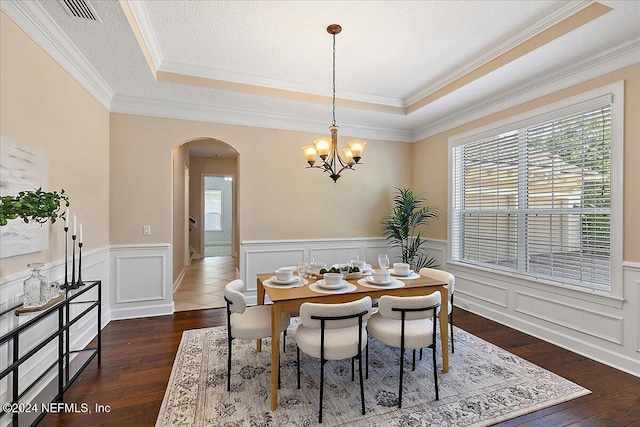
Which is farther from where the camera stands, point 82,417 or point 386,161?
point 386,161

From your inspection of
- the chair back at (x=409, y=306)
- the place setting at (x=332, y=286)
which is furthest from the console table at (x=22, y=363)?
the chair back at (x=409, y=306)

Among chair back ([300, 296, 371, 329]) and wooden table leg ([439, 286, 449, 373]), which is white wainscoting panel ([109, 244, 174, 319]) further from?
wooden table leg ([439, 286, 449, 373])

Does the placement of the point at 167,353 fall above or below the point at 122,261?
below

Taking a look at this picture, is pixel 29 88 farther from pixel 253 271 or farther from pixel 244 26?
pixel 253 271

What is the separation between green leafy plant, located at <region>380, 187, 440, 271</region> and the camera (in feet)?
15.4

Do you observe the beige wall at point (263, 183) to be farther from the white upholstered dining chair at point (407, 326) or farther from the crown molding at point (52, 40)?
the white upholstered dining chair at point (407, 326)

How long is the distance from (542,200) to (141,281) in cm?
502

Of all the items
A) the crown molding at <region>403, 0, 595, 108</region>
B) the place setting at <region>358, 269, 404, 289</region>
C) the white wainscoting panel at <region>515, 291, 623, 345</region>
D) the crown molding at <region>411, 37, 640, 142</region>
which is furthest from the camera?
the white wainscoting panel at <region>515, 291, 623, 345</region>

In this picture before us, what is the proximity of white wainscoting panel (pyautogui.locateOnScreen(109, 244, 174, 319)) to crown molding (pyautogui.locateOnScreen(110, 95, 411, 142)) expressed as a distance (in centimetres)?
180

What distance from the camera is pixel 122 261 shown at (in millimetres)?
3865

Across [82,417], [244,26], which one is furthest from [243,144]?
[82,417]

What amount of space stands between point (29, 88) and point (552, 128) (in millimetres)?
4769

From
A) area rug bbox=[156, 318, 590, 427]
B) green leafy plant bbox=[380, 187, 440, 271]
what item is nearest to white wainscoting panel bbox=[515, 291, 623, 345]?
area rug bbox=[156, 318, 590, 427]

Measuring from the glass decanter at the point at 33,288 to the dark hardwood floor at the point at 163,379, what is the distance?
2.64ft
